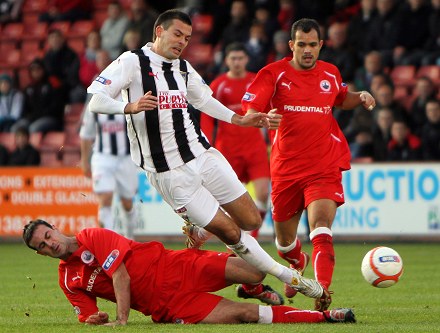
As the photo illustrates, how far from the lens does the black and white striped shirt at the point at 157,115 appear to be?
9.00 m

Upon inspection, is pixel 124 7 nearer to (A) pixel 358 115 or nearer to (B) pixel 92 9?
(B) pixel 92 9

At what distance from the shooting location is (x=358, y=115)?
1842cm

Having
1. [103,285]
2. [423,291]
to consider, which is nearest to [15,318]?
[103,285]

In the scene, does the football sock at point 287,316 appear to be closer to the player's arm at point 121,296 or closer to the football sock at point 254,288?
the football sock at point 254,288

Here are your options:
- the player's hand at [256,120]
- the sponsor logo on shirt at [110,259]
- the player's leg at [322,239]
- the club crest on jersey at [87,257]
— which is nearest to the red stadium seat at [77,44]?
the player's leg at [322,239]

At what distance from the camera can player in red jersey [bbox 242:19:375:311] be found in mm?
9773

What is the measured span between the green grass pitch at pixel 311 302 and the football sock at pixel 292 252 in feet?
1.21

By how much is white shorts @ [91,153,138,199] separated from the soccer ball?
22.4ft

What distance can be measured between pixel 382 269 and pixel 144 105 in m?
2.32

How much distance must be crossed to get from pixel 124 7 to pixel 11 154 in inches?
202

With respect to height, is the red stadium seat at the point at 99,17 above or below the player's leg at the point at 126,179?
above

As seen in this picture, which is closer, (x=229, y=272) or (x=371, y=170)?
(x=229, y=272)

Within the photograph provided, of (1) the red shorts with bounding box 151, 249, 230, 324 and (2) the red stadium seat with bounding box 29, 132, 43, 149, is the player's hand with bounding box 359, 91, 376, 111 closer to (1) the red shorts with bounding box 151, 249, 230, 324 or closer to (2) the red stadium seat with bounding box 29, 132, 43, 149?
(1) the red shorts with bounding box 151, 249, 230, 324

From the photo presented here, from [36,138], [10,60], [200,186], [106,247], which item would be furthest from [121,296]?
[10,60]
